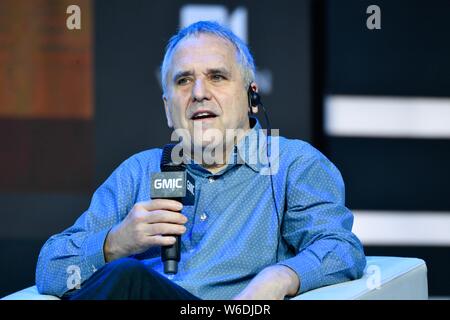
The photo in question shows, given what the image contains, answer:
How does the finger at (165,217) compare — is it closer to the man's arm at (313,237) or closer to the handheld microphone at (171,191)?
the handheld microphone at (171,191)

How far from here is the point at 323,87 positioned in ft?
11.5

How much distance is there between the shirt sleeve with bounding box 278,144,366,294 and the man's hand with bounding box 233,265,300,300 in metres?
0.03

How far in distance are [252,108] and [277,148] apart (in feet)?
0.56

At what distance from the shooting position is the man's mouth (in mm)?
2248

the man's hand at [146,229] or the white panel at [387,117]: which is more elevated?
the white panel at [387,117]

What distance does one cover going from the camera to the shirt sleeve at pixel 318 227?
6.42 feet

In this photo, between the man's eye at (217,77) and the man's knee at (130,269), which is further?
the man's eye at (217,77)

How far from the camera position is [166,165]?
1951 mm

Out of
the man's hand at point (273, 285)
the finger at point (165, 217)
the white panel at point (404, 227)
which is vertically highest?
the finger at point (165, 217)

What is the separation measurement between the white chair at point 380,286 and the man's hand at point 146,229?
0.22 metres

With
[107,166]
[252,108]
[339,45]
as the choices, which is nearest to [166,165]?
[252,108]

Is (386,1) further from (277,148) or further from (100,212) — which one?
(100,212)

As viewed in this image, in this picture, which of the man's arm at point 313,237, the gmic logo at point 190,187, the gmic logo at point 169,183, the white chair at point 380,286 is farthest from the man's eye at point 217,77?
the white chair at point 380,286

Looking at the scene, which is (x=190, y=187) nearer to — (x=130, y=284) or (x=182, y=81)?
(x=130, y=284)
